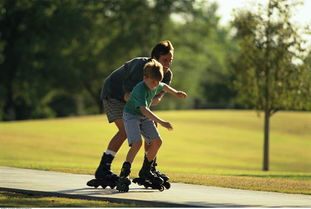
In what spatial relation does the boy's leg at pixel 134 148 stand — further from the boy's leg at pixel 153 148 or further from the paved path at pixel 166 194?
the paved path at pixel 166 194

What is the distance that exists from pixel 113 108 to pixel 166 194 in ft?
4.41

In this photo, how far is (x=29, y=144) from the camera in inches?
1189

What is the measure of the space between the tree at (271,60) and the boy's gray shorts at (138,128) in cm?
1806

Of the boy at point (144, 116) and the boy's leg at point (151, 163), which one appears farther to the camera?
the boy's leg at point (151, 163)

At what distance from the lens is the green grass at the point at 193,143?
91.2ft

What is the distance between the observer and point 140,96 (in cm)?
877

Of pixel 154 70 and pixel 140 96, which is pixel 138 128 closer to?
pixel 140 96

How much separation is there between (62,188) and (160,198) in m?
1.51

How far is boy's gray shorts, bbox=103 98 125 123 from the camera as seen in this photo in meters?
9.52

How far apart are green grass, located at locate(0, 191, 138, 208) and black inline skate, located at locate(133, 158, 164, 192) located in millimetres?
1201

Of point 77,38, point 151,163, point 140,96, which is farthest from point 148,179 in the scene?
point 77,38

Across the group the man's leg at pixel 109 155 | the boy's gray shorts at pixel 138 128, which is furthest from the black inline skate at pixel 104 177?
the boy's gray shorts at pixel 138 128

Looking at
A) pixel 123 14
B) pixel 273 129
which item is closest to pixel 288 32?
pixel 273 129

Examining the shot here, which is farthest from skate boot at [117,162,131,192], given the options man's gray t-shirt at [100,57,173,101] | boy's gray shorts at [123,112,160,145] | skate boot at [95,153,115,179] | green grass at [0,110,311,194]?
green grass at [0,110,311,194]
